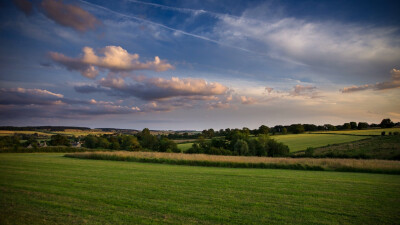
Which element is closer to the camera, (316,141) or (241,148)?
(241,148)

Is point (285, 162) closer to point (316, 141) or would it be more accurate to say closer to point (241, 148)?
point (241, 148)

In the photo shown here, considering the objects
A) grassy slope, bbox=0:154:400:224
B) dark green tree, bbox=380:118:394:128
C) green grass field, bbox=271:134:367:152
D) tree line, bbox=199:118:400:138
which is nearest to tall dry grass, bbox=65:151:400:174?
grassy slope, bbox=0:154:400:224

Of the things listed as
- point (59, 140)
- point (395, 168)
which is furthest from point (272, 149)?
point (59, 140)

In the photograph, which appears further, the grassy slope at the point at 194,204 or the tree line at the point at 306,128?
the tree line at the point at 306,128

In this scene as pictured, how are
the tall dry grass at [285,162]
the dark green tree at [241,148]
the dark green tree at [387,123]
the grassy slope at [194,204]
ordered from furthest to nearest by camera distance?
1. the dark green tree at [387,123]
2. the dark green tree at [241,148]
3. the tall dry grass at [285,162]
4. the grassy slope at [194,204]

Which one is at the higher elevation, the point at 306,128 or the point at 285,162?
the point at 306,128

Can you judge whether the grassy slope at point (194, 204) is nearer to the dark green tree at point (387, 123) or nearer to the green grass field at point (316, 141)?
the green grass field at point (316, 141)

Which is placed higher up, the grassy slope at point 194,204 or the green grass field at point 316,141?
the grassy slope at point 194,204

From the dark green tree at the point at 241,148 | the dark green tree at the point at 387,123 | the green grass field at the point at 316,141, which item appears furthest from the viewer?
the dark green tree at the point at 387,123

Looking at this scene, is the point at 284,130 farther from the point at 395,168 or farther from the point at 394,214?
the point at 394,214

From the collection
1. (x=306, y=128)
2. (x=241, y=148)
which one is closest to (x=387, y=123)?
(x=306, y=128)

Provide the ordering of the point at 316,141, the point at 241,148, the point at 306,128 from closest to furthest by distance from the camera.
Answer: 1. the point at 241,148
2. the point at 316,141
3. the point at 306,128

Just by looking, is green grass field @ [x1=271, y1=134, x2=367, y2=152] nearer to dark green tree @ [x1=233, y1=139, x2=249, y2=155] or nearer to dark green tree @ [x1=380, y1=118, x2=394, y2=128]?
dark green tree @ [x1=233, y1=139, x2=249, y2=155]

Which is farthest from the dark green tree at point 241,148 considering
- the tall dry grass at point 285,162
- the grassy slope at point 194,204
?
the grassy slope at point 194,204
